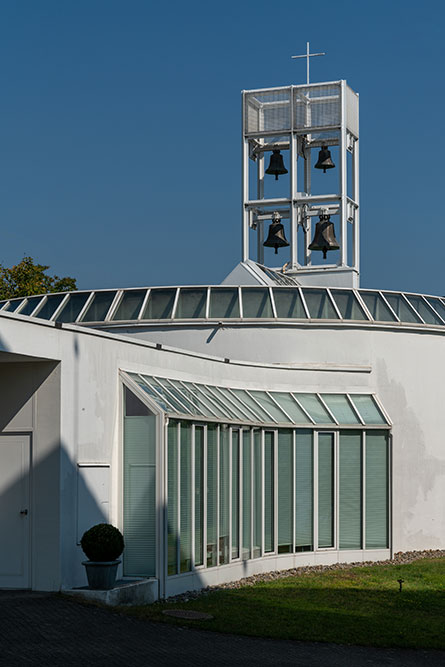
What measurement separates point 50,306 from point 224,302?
538cm

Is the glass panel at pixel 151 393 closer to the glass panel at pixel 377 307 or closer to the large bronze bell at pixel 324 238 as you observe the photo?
the glass panel at pixel 377 307

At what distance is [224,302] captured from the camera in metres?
29.5

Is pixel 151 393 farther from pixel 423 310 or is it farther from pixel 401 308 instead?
pixel 423 310

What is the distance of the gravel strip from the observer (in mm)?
19498

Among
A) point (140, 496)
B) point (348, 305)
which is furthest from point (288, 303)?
point (140, 496)

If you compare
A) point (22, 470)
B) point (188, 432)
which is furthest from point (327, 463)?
point (22, 470)

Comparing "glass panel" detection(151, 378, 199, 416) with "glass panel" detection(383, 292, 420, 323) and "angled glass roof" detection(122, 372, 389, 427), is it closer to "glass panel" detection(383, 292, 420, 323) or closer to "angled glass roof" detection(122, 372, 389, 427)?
"angled glass roof" detection(122, 372, 389, 427)

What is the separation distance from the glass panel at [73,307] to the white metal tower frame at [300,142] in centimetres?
887

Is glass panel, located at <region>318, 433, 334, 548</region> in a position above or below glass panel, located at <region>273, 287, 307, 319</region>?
below

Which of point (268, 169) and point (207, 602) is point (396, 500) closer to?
point (207, 602)

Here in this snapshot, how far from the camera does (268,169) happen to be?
3791cm

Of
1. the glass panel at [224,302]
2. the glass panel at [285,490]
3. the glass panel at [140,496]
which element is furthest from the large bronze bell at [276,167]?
the glass panel at [140,496]

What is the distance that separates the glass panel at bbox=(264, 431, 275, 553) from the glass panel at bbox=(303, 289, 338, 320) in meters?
5.90

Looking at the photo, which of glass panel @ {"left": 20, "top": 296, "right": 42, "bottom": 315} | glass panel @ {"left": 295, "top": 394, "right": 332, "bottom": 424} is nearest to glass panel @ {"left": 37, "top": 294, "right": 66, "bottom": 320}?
glass panel @ {"left": 20, "top": 296, "right": 42, "bottom": 315}
